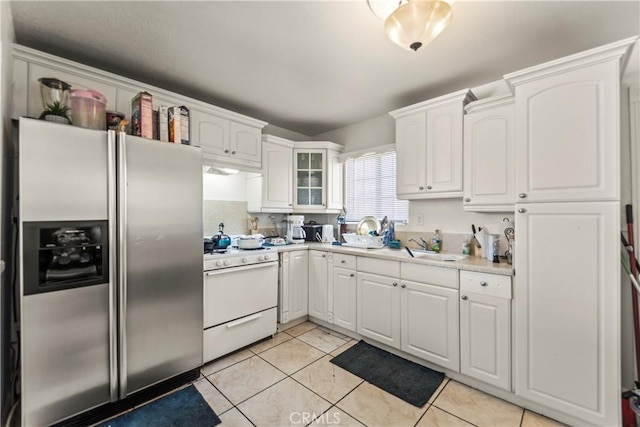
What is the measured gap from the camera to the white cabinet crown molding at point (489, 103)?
2.02m

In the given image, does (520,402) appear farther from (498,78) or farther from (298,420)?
(498,78)

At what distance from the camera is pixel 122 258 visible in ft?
5.49

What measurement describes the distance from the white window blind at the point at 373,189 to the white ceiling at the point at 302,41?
85 centimetres

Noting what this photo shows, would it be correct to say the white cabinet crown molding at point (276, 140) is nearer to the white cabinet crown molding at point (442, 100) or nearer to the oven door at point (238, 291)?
the white cabinet crown molding at point (442, 100)

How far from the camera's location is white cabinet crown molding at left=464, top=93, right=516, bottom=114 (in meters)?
2.02

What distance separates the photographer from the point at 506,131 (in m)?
2.05

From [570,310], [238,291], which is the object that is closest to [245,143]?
[238,291]

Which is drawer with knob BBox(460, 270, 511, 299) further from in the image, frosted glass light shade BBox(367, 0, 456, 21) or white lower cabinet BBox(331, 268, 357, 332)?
frosted glass light shade BBox(367, 0, 456, 21)

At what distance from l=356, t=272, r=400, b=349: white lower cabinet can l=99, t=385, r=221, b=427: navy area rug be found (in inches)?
55.0

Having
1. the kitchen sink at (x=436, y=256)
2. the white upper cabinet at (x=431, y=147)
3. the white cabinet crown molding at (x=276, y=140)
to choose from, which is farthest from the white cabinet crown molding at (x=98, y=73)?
the kitchen sink at (x=436, y=256)

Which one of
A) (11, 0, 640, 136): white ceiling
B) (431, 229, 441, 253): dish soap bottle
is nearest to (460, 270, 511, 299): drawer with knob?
(431, 229, 441, 253): dish soap bottle

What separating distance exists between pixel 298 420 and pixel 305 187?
2.44 meters

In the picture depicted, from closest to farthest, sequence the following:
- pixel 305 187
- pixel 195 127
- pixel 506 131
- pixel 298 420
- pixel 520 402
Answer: pixel 298 420 < pixel 520 402 < pixel 506 131 < pixel 195 127 < pixel 305 187

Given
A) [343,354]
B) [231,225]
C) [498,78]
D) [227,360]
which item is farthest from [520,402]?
[231,225]
